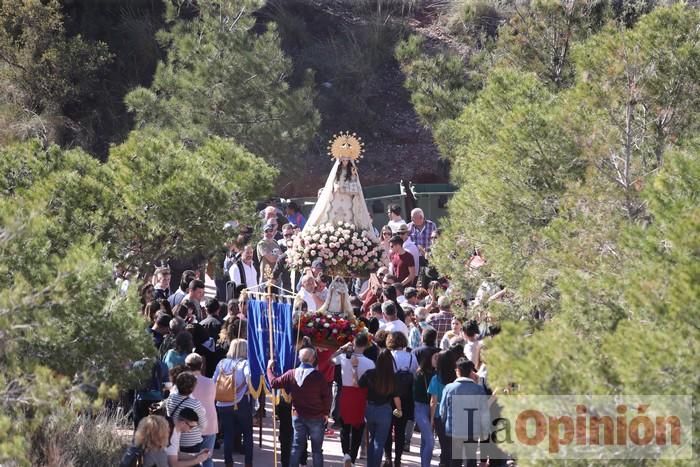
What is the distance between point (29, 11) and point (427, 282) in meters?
15.0

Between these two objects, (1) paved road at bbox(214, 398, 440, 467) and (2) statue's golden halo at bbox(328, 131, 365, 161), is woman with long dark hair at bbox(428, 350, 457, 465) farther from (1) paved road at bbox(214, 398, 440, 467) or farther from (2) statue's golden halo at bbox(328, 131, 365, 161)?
(2) statue's golden halo at bbox(328, 131, 365, 161)

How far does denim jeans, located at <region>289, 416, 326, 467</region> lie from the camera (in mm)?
11633

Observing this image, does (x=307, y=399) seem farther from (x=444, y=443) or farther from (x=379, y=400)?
(x=444, y=443)

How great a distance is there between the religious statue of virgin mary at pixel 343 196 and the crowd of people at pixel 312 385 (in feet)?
4.66

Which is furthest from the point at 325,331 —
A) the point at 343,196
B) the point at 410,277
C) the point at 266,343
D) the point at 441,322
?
the point at 410,277

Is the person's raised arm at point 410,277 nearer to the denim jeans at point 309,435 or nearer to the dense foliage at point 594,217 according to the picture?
the dense foliage at point 594,217

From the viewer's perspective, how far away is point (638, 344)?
7090mm

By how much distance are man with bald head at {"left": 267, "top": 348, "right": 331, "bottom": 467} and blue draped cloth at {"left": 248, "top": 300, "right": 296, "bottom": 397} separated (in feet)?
1.56

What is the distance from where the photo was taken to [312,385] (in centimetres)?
1145

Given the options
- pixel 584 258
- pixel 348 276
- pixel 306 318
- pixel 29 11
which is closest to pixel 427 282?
pixel 348 276

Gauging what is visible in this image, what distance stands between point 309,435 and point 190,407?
1704 millimetres

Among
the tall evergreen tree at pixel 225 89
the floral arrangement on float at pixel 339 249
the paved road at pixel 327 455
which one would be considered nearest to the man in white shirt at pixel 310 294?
the floral arrangement on float at pixel 339 249

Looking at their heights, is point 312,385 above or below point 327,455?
above

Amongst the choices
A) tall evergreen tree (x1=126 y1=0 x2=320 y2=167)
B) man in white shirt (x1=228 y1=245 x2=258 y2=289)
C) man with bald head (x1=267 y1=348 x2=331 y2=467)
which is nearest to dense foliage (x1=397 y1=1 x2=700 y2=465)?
man with bald head (x1=267 y1=348 x2=331 y2=467)
